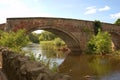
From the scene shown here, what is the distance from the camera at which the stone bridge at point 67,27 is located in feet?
94.4

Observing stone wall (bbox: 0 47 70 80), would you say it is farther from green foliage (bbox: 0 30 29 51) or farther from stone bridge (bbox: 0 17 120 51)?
stone bridge (bbox: 0 17 120 51)

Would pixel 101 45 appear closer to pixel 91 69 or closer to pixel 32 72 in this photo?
pixel 91 69

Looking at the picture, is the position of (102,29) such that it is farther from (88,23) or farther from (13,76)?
(13,76)

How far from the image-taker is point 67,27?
3334 centimetres

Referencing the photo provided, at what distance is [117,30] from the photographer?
3969cm

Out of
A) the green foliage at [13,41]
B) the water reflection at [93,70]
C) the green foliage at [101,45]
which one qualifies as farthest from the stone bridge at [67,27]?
the water reflection at [93,70]

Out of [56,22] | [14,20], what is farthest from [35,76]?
[56,22]

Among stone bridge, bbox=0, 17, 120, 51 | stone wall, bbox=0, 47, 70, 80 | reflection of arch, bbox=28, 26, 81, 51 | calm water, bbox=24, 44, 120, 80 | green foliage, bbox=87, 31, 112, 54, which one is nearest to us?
stone wall, bbox=0, 47, 70, 80

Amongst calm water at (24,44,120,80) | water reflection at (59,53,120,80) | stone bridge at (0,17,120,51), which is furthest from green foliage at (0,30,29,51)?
stone bridge at (0,17,120,51)

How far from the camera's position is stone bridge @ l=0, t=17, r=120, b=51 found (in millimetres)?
28770

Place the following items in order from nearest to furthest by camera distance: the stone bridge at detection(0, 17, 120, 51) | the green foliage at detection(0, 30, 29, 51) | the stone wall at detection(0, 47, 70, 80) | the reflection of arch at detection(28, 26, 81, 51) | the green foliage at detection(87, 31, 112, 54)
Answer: the stone wall at detection(0, 47, 70, 80) → the green foliage at detection(0, 30, 29, 51) → the stone bridge at detection(0, 17, 120, 51) → the green foliage at detection(87, 31, 112, 54) → the reflection of arch at detection(28, 26, 81, 51)

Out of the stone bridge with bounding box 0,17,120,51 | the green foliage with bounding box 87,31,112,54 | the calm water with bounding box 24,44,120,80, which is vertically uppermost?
the stone bridge with bounding box 0,17,120,51

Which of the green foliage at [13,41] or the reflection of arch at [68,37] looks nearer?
the green foliage at [13,41]

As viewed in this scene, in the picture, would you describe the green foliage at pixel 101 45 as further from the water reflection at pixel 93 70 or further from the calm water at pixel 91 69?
the water reflection at pixel 93 70
